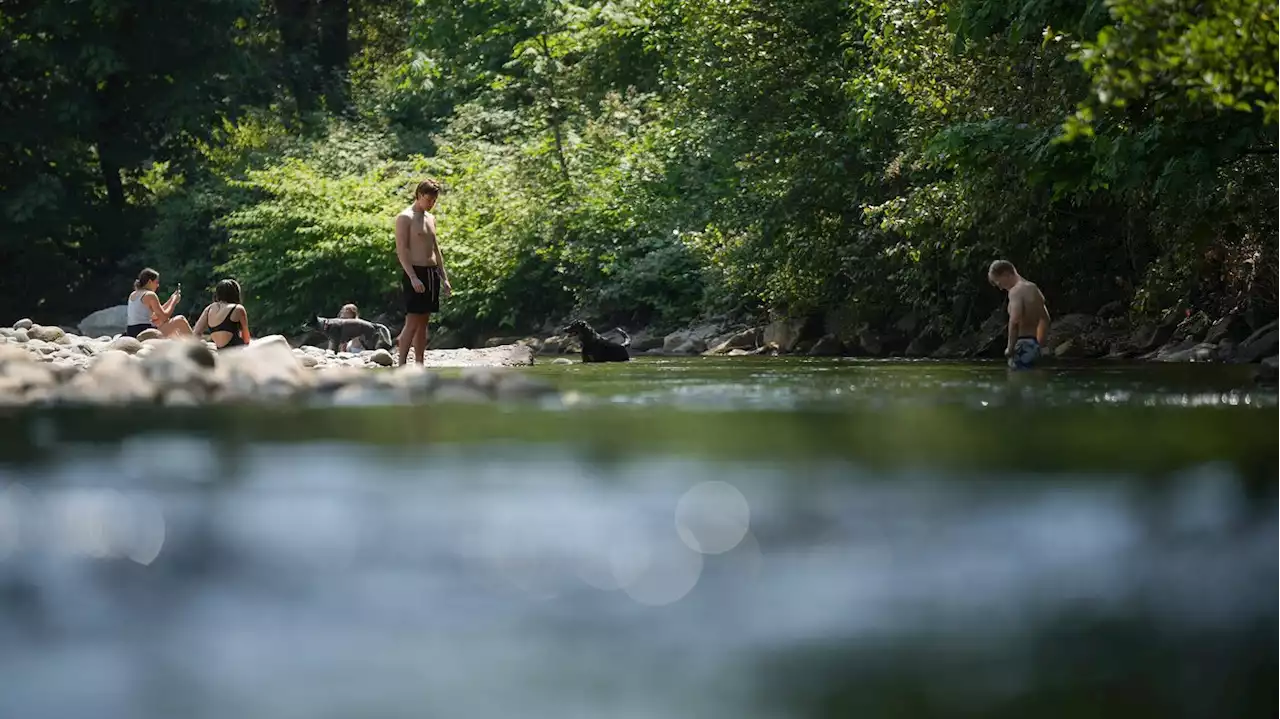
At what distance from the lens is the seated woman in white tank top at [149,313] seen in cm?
1778

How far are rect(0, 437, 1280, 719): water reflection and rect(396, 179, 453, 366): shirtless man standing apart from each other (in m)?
8.51

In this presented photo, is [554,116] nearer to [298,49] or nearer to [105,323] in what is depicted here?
[105,323]

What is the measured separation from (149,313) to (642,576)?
599 inches

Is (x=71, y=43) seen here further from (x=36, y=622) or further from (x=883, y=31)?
(x=36, y=622)

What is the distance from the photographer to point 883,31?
17.9m

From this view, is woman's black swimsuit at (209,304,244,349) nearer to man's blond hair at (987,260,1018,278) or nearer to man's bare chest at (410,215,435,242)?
man's bare chest at (410,215,435,242)

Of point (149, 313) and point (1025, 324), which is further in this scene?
point (149, 313)

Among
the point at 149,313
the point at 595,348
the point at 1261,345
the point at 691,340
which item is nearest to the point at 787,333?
the point at 691,340

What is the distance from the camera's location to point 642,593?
421cm

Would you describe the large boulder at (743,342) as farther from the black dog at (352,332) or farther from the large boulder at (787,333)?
the black dog at (352,332)

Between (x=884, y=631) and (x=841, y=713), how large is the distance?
57 centimetres

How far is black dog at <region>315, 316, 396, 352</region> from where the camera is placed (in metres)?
23.5

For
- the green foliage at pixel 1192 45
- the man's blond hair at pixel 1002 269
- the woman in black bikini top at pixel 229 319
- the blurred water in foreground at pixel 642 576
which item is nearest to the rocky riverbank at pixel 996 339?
the man's blond hair at pixel 1002 269

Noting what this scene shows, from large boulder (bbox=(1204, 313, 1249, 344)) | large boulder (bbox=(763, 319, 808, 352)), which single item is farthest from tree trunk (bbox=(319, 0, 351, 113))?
large boulder (bbox=(1204, 313, 1249, 344))
